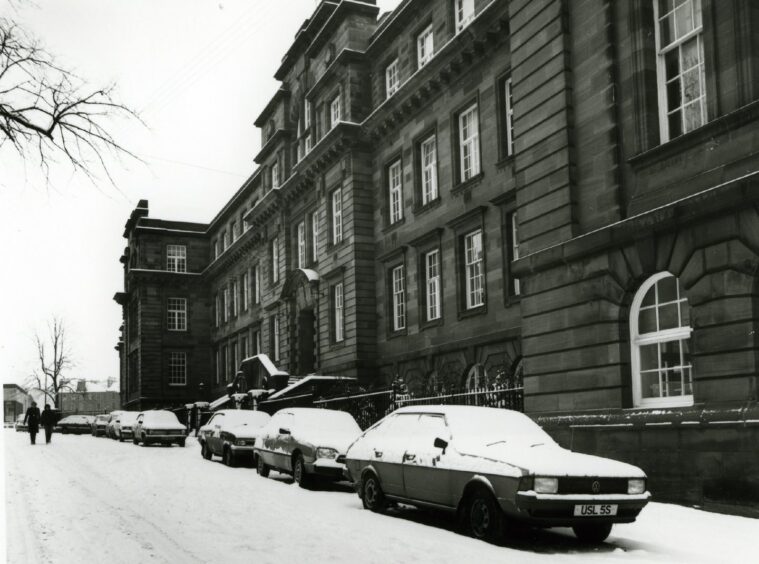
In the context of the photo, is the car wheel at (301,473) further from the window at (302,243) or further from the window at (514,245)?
the window at (302,243)

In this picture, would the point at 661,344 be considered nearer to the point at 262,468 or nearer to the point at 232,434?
the point at 262,468

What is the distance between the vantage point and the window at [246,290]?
52691mm

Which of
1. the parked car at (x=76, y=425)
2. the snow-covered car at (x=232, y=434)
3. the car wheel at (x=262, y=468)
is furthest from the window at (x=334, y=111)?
the parked car at (x=76, y=425)

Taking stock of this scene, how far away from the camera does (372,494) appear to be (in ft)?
42.3

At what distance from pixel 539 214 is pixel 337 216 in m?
18.4

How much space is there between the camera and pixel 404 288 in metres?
30.2

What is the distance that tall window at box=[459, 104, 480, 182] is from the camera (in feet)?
86.2

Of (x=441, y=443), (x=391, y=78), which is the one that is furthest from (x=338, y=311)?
(x=441, y=443)

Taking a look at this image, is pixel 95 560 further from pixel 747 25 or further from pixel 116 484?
pixel 747 25

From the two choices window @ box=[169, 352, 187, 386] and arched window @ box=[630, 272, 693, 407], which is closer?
arched window @ box=[630, 272, 693, 407]

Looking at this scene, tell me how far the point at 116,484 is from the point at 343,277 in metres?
17.4

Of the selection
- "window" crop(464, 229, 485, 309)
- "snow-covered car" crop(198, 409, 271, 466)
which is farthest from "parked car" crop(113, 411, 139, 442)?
"window" crop(464, 229, 485, 309)

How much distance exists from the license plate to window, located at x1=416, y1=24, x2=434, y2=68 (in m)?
20.9

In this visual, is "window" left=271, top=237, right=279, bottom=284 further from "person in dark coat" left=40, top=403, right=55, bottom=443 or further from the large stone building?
"person in dark coat" left=40, top=403, right=55, bottom=443
